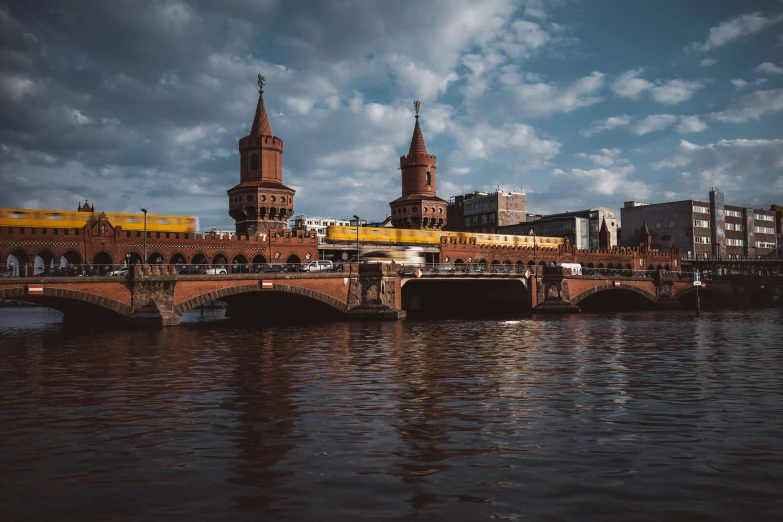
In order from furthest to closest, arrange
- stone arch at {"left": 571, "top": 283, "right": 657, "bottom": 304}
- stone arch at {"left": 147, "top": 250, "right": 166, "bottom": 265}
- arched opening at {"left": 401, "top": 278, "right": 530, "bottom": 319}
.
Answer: arched opening at {"left": 401, "top": 278, "right": 530, "bottom": 319} → stone arch at {"left": 571, "top": 283, "right": 657, "bottom": 304} → stone arch at {"left": 147, "top": 250, "right": 166, "bottom": 265}

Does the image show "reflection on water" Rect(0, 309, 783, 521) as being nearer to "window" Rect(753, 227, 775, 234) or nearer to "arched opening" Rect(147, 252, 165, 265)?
"arched opening" Rect(147, 252, 165, 265)

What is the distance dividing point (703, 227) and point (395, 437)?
471 ft

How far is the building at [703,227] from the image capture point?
138m

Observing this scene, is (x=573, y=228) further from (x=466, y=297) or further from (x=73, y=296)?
(x=73, y=296)

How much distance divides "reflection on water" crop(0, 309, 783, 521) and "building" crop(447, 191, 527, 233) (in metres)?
132

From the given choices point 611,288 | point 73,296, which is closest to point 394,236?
point 611,288

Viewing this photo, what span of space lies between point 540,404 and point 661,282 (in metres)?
79.0

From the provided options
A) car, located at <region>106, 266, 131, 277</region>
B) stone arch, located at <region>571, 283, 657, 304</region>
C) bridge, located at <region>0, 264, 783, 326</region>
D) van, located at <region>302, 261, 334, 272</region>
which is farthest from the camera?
stone arch, located at <region>571, 283, 657, 304</region>

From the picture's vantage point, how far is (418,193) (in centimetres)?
11138

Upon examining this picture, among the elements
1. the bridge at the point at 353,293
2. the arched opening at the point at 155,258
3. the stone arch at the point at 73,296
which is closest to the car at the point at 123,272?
the bridge at the point at 353,293

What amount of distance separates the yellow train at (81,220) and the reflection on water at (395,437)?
42414 millimetres

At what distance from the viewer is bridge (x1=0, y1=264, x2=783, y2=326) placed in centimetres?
5031

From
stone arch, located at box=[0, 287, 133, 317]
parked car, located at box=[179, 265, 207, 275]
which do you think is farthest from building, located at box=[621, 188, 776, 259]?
stone arch, located at box=[0, 287, 133, 317]

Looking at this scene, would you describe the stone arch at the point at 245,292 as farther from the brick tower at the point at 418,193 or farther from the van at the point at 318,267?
the brick tower at the point at 418,193
